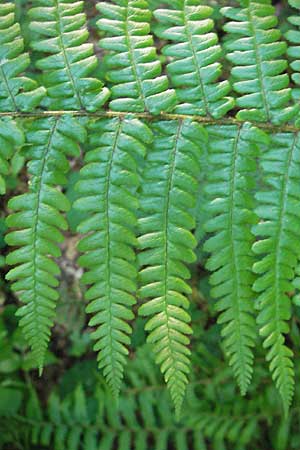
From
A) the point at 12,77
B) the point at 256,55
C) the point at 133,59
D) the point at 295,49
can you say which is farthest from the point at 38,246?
the point at 295,49

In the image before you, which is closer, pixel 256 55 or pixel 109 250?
pixel 109 250

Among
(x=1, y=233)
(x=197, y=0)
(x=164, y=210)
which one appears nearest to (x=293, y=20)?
(x=197, y=0)

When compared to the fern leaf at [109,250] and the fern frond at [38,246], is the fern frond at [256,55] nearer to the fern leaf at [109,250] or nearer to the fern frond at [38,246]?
the fern leaf at [109,250]

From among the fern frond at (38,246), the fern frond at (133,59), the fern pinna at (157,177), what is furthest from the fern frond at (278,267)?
the fern frond at (38,246)

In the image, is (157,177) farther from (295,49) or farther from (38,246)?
(295,49)

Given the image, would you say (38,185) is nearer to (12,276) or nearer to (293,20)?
(12,276)

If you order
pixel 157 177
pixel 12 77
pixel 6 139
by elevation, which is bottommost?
pixel 157 177

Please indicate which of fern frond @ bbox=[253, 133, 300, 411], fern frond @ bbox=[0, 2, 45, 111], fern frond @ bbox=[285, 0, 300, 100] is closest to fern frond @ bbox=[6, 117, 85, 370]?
fern frond @ bbox=[0, 2, 45, 111]
